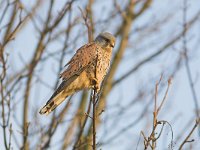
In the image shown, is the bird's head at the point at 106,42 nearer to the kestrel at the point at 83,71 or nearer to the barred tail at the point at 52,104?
the kestrel at the point at 83,71

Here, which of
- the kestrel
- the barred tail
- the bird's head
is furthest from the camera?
the bird's head

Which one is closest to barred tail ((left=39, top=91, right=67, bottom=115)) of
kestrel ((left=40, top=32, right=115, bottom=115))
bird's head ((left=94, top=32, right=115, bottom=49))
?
kestrel ((left=40, top=32, right=115, bottom=115))

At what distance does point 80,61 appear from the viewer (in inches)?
159

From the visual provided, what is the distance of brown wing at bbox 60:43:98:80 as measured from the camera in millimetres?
4020

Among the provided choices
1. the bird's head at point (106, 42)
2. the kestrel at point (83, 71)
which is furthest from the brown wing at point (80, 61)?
the bird's head at point (106, 42)

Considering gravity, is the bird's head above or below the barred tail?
above

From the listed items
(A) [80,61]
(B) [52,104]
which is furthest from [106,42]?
(B) [52,104]

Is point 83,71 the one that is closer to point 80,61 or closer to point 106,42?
point 80,61

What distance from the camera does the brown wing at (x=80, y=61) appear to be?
4.02 metres

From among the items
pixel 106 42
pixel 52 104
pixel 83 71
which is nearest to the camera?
pixel 52 104

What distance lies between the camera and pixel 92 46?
4.12 metres

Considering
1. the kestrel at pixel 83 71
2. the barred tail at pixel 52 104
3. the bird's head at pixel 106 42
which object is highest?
the bird's head at pixel 106 42

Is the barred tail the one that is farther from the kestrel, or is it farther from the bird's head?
the bird's head

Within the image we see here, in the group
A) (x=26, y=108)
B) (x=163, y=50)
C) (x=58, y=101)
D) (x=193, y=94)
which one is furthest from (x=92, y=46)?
(x=163, y=50)
